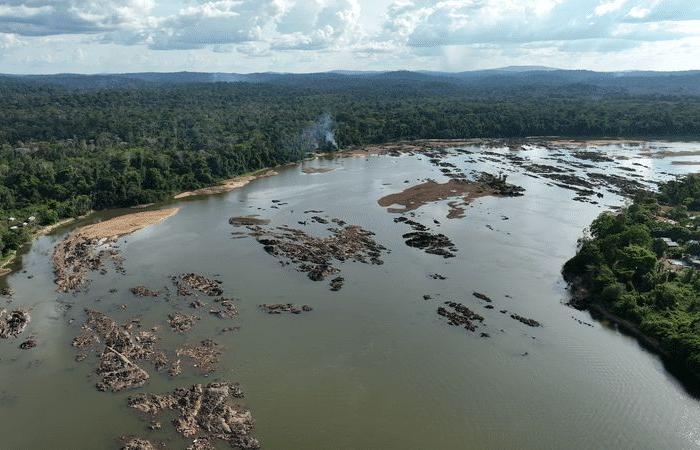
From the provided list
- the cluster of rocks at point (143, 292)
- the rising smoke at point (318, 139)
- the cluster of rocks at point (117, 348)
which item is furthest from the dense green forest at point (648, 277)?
the rising smoke at point (318, 139)

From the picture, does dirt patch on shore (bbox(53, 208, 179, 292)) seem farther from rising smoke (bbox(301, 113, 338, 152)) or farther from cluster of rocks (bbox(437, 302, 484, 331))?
rising smoke (bbox(301, 113, 338, 152))

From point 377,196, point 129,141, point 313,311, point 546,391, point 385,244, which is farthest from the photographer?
point 129,141

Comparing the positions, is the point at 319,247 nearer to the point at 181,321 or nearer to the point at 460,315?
the point at 181,321

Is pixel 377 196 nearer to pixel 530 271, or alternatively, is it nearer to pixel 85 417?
pixel 530 271

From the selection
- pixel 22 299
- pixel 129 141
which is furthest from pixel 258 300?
pixel 129 141

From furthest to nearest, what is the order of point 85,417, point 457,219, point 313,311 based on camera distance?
1. point 457,219
2. point 313,311
3. point 85,417

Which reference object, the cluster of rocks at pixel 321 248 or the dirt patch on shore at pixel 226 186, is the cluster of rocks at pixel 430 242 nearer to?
the cluster of rocks at pixel 321 248

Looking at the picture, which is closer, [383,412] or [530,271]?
[383,412]
